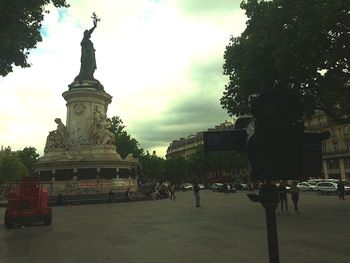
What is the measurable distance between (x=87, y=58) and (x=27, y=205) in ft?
96.1

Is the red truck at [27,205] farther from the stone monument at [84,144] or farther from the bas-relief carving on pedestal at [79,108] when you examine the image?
the bas-relief carving on pedestal at [79,108]

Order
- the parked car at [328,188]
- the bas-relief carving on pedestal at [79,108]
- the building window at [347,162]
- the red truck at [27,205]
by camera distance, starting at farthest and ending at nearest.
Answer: the building window at [347,162], the parked car at [328,188], the bas-relief carving on pedestal at [79,108], the red truck at [27,205]

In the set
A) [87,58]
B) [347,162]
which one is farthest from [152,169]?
[87,58]

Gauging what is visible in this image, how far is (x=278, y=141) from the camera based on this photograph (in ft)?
12.6

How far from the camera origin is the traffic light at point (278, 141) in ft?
12.5

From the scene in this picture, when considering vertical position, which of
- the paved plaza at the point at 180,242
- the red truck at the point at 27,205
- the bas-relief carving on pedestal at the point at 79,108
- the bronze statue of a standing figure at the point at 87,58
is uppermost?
the bronze statue of a standing figure at the point at 87,58

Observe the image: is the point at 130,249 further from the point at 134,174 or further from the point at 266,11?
the point at 134,174

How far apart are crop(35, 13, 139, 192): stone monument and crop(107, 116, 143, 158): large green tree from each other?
36835 mm

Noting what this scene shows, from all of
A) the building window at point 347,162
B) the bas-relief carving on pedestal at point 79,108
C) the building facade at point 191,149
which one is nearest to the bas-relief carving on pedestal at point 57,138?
the bas-relief carving on pedestal at point 79,108

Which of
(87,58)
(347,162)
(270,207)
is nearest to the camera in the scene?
(270,207)

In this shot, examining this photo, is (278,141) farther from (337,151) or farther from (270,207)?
(337,151)

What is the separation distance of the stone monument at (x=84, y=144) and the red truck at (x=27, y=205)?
1907 centimetres

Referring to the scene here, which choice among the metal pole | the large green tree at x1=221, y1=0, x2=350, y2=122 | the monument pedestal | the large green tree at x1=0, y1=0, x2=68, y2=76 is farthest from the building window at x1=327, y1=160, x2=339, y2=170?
the metal pole

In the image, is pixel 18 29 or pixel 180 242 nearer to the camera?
pixel 180 242
